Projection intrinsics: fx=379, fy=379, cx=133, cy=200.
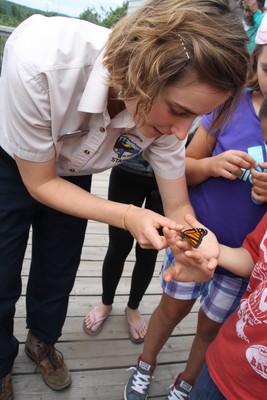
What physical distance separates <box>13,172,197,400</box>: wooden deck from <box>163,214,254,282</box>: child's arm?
0.79 m

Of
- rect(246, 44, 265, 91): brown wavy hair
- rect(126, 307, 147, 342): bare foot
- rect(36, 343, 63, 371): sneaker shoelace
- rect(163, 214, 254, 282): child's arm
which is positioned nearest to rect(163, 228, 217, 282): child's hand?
rect(163, 214, 254, 282): child's arm

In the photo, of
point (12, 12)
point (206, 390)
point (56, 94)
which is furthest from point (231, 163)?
point (12, 12)

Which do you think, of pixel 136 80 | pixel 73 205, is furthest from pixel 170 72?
pixel 73 205

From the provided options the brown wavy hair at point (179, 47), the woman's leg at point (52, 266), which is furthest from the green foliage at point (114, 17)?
the woman's leg at point (52, 266)

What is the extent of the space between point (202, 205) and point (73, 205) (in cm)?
44

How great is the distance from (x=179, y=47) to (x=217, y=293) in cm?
83

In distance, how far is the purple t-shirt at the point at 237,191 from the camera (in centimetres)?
114

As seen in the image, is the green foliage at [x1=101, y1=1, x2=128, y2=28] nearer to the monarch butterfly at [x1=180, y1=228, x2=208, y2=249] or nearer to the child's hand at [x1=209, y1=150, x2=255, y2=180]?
the child's hand at [x1=209, y1=150, x2=255, y2=180]

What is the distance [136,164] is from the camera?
1.46 meters

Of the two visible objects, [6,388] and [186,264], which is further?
[6,388]

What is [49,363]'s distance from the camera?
151 centimetres

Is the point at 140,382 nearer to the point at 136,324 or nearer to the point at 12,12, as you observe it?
the point at 136,324

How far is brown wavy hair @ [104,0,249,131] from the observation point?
78 cm

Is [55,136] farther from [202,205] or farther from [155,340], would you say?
[155,340]
